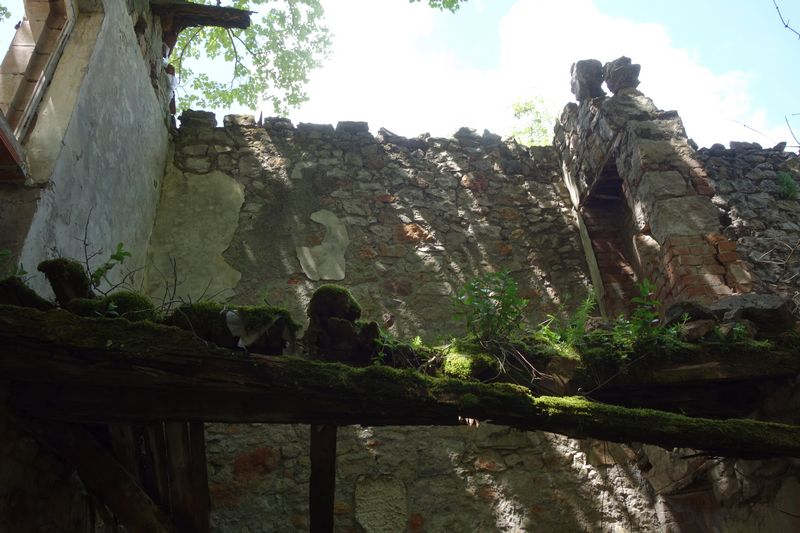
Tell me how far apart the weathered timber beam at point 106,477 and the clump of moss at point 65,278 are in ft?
1.84

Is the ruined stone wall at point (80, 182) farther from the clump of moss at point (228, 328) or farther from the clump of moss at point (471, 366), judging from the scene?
the clump of moss at point (471, 366)

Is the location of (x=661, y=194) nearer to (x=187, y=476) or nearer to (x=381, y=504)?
(x=381, y=504)

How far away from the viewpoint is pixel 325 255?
509cm

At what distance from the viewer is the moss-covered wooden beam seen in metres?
1.95

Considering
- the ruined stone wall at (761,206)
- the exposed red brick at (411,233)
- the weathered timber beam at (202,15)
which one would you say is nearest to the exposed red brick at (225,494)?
the exposed red brick at (411,233)

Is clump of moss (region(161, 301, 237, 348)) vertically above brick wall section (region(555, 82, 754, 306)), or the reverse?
brick wall section (region(555, 82, 754, 306))

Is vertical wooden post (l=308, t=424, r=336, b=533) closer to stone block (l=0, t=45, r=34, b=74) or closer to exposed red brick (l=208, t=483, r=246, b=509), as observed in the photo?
exposed red brick (l=208, t=483, r=246, b=509)

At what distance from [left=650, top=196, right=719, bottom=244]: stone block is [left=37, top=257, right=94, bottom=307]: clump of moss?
3.79m

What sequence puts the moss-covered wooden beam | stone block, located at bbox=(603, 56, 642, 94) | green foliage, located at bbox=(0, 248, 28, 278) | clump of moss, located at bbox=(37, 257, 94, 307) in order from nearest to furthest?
the moss-covered wooden beam
clump of moss, located at bbox=(37, 257, 94, 307)
green foliage, located at bbox=(0, 248, 28, 278)
stone block, located at bbox=(603, 56, 642, 94)

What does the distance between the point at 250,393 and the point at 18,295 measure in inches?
33.6

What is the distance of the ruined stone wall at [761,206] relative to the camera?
20.7 feet

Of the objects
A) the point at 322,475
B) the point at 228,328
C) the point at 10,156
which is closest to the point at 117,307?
the point at 228,328

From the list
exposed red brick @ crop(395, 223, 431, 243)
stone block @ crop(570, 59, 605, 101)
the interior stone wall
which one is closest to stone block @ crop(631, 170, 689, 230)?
the interior stone wall

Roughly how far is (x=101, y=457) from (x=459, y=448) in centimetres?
245
